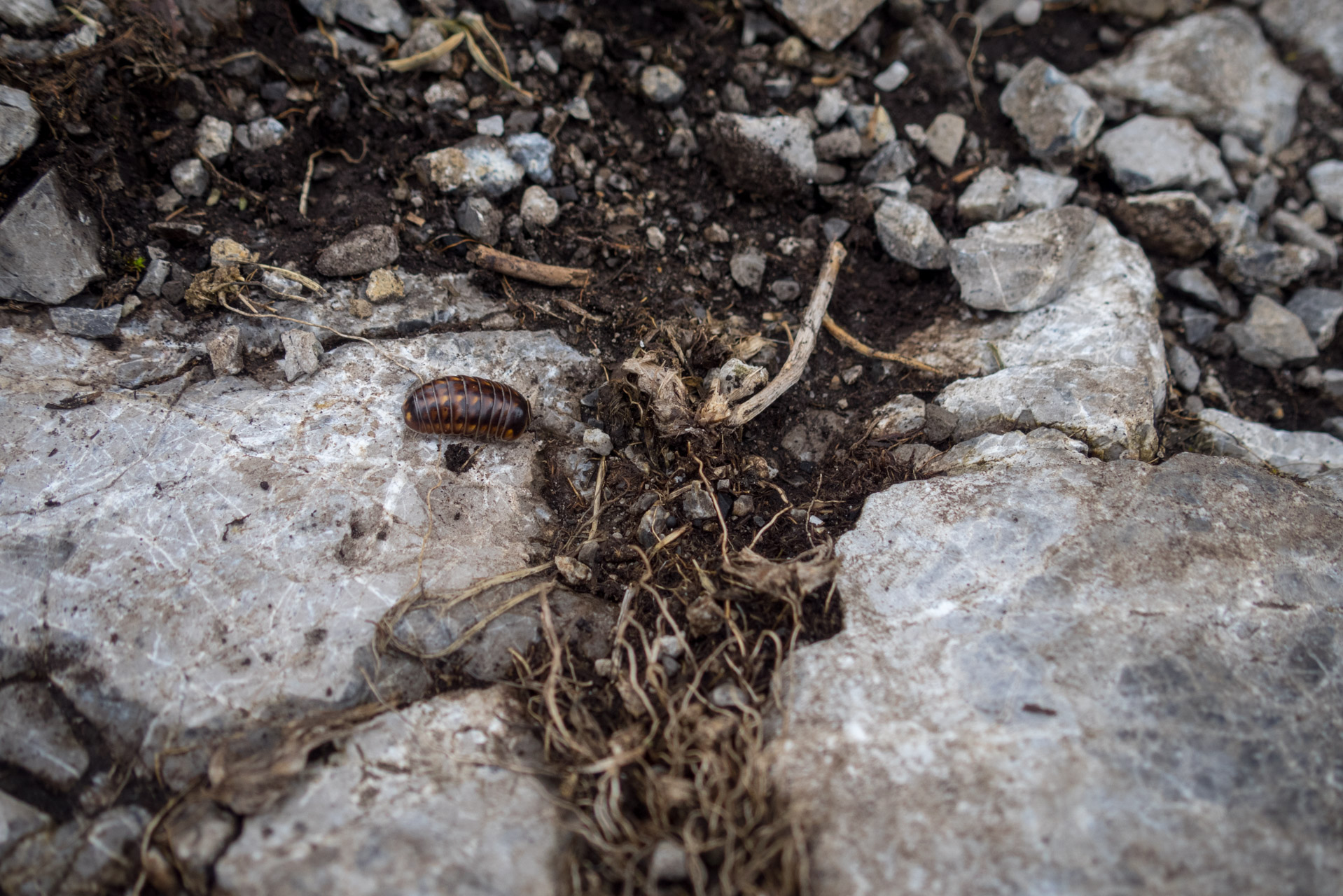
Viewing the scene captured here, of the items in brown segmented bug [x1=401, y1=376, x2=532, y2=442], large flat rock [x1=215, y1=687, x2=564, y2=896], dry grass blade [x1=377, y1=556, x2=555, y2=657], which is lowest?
large flat rock [x1=215, y1=687, x2=564, y2=896]

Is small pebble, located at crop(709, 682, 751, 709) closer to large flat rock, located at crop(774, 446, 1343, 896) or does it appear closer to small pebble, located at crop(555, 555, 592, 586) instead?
large flat rock, located at crop(774, 446, 1343, 896)

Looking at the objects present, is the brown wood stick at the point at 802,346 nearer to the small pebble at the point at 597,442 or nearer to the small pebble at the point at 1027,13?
the small pebble at the point at 597,442

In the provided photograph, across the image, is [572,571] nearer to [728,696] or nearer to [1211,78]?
[728,696]

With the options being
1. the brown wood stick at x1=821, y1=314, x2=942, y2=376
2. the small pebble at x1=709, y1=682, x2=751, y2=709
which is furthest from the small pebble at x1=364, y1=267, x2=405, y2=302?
the small pebble at x1=709, y1=682, x2=751, y2=709

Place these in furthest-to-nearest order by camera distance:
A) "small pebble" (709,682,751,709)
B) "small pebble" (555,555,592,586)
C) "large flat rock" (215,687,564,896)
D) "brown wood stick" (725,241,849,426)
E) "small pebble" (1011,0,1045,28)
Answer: "small pebble" (1011,0,1045,28) → "brown wood stick" (725,241,849,426) → "small pebble" (555,555,592,586) → "small pebble" (709,682,751,709) → "large flat rock" (215,687,564,896)

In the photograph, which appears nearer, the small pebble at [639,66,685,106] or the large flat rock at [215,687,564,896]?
the large flat rock at [215,687,564,896]

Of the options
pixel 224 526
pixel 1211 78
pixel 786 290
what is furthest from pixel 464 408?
pixel 1211 78

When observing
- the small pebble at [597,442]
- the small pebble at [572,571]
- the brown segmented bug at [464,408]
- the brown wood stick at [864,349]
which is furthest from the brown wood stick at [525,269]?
the small pebble at [572,571]
